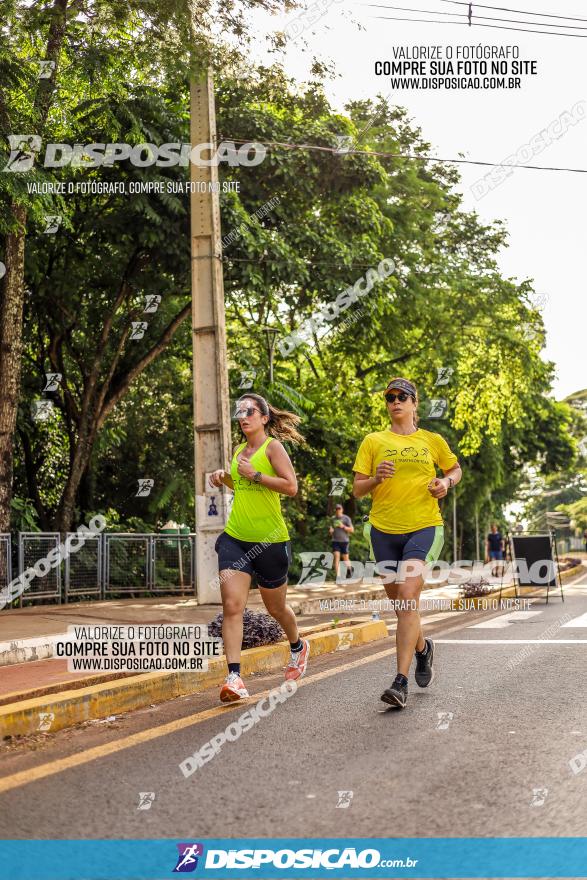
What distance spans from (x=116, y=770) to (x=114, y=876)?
1413 millimetres

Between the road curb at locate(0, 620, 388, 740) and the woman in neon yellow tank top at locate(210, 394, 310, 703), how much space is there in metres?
0.59

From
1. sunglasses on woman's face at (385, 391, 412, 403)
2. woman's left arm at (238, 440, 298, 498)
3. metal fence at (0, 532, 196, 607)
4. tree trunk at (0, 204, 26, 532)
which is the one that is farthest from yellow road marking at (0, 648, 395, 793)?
tree trunk at (0, 204, 26, 532)

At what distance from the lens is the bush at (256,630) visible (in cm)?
877

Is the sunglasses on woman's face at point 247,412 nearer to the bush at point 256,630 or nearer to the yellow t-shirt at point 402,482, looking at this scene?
the yellow t-shirt at point 402,482

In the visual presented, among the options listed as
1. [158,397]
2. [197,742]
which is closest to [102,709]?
[197,742]

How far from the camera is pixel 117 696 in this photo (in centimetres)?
659

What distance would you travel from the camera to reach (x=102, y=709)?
642 centimetres

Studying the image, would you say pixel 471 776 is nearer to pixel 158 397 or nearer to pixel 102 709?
pixel 102 709

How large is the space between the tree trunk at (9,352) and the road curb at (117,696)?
25.9 feet

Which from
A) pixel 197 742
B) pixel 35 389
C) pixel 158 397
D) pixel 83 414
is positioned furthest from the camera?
pixel 158 397

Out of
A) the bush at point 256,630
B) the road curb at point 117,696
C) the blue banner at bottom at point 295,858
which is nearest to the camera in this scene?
the blue banner at bottom at point 295,858

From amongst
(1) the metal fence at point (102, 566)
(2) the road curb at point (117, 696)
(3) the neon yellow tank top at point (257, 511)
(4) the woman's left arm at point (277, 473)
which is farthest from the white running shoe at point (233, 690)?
(1) the metal fence at point (102, 566)

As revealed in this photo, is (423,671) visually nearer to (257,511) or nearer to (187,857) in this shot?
(257,511)

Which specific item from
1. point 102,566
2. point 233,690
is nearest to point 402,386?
point 233,690
